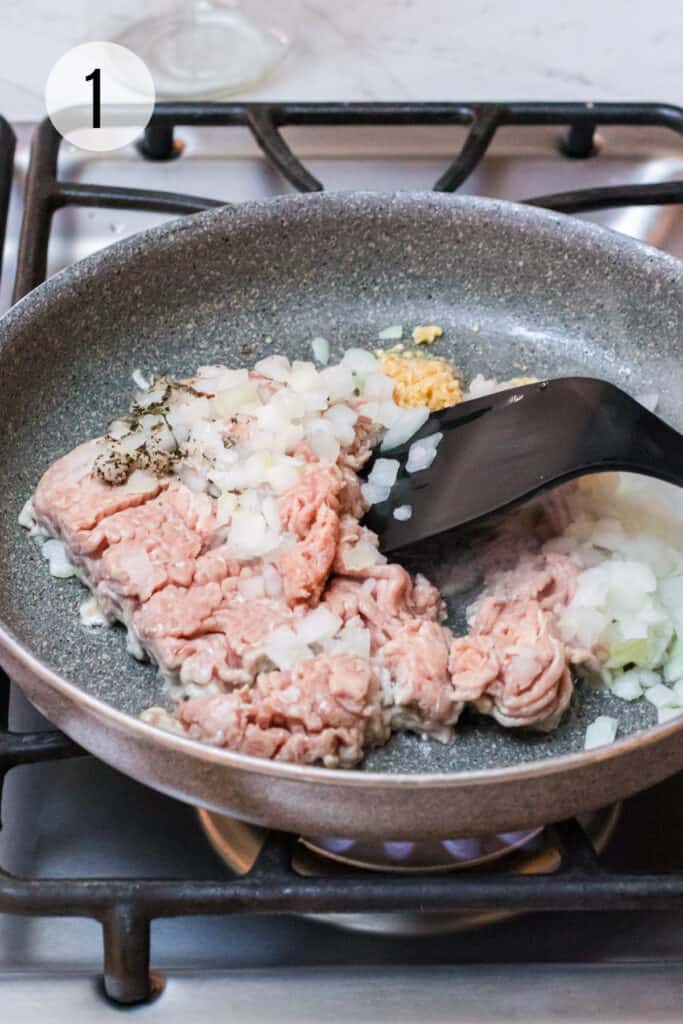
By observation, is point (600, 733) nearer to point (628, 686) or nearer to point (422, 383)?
point (628, 686)

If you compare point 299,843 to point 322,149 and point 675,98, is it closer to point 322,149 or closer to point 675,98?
point 322,149

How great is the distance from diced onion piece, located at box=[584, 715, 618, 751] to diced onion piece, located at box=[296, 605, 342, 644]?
9.5 inches

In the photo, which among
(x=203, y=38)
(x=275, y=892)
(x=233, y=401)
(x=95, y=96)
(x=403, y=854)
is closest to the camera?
(x=275, y=892)

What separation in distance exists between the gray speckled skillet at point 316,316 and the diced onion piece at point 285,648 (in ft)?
0.37

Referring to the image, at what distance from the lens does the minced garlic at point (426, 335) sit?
1380 mm

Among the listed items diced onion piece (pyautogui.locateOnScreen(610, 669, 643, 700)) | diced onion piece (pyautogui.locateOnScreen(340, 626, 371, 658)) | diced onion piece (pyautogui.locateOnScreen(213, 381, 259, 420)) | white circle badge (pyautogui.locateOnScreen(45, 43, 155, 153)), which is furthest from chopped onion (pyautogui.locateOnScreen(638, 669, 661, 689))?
white circle badge (pyautogui.locateOnScreen(45, 43, 155, 153))

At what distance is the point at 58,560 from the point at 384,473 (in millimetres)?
334

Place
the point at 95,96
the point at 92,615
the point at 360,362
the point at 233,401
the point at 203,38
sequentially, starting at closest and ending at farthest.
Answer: the point at 92,615 < the point at 233,401 < the point at 360,362 < the point at 95,96 < the point at 203,38

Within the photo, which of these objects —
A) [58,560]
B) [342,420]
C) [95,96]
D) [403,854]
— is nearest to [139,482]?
[58,560]

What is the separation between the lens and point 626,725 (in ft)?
3.49

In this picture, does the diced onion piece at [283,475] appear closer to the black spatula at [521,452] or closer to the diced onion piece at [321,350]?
the black spatula at [521,452]

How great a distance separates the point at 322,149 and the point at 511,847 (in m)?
1.00

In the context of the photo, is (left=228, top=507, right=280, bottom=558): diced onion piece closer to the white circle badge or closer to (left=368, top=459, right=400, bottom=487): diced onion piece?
(left=368, top=459, right=400, bottom=487): diced onion piece

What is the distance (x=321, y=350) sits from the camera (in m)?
1.37
